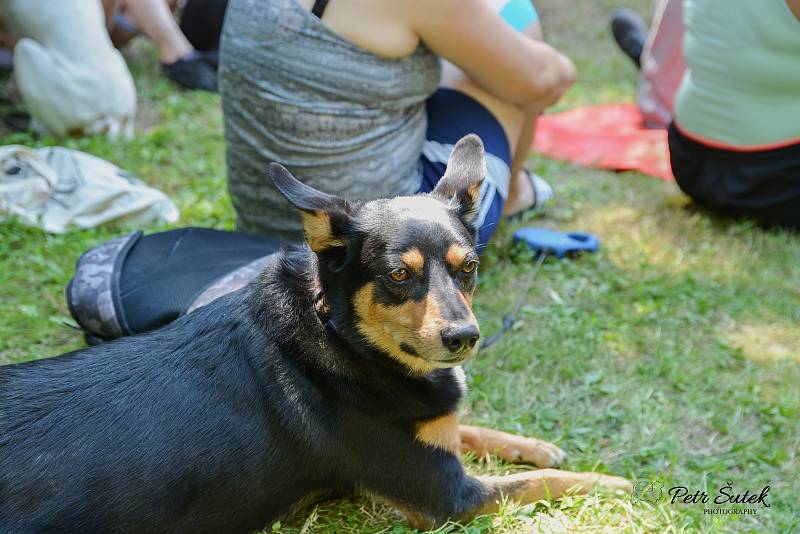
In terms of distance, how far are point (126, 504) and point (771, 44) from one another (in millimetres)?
4057

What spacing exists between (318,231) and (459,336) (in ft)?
1.82

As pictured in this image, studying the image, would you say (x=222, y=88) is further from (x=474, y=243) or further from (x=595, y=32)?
(x=595, y=32)

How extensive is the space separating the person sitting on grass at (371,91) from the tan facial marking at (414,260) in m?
1.29

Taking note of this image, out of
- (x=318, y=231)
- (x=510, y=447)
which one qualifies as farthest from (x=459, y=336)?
(x=510, y=447)

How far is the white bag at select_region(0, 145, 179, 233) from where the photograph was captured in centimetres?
447

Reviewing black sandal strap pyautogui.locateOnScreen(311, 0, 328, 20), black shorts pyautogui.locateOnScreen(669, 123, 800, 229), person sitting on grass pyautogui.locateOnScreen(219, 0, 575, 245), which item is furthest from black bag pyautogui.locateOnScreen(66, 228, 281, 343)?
black shorts pyautogui.locateOnScreen(669, 123, 800, 229)

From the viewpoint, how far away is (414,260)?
8.14 ft

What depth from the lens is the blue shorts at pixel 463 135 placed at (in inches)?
155

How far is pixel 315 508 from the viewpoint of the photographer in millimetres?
2777

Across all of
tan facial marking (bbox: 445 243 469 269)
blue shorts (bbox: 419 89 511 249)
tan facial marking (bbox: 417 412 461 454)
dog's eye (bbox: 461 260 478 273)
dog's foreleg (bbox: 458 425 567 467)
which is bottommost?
dog's foreleg (bbox: 458 425 567 467)

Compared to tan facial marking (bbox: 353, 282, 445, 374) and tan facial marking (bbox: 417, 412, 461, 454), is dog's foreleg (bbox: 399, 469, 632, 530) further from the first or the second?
tan facial marking (bbox: 353, 282, 445, 374)

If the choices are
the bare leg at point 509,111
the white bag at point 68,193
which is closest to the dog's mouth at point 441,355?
the bare leg at point 509,111

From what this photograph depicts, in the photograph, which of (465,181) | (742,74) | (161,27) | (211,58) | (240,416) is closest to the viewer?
(240,416)

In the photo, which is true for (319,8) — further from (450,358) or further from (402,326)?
(450,358)
